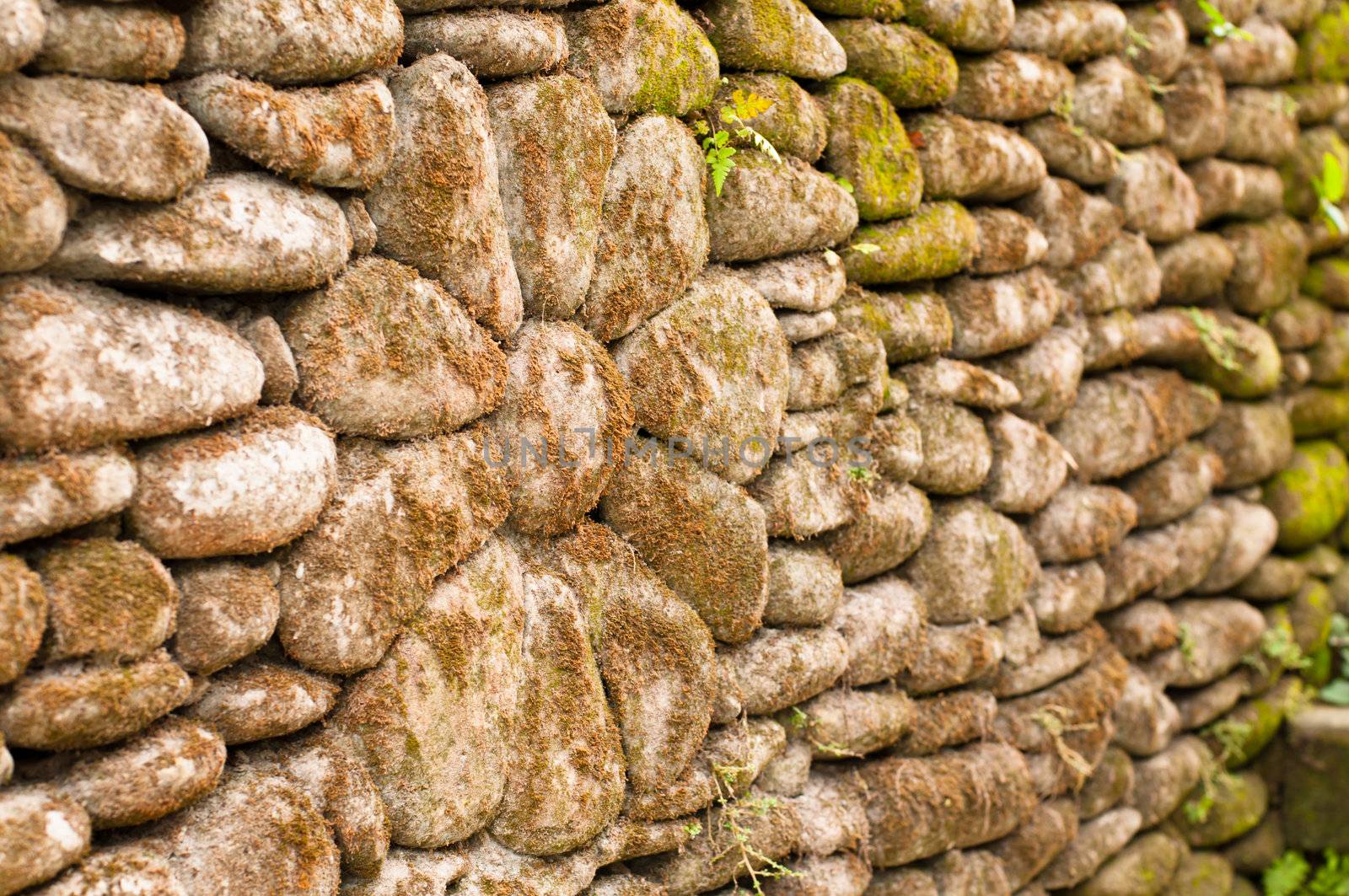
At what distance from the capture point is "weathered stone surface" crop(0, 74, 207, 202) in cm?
159

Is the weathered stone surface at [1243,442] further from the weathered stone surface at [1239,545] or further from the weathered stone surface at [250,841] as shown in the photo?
the weathered stone surface at [250,841]

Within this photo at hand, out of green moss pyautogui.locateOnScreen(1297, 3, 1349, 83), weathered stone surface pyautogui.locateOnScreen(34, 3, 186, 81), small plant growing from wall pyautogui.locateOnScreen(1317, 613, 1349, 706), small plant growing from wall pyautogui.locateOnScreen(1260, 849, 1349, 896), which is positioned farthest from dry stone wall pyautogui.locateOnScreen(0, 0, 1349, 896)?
small plant growing from wall pyautogui.locateOnScreen(1317, 613, 1349, 706)

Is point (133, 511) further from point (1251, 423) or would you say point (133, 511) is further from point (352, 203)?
point (1251, 423)

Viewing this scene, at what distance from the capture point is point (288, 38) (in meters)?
1.89

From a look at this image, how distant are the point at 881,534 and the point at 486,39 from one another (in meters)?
1.65

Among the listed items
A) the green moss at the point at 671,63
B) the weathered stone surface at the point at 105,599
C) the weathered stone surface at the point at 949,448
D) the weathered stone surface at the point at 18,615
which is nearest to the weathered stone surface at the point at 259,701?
the weathered stone surface at the point at 105,599

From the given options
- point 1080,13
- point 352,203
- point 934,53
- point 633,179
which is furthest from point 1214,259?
point 352,203

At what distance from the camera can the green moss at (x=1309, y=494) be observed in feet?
16.2

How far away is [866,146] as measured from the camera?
3170 mm

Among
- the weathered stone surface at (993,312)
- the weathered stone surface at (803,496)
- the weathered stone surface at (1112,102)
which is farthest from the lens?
the weathered stone surface at (1112,102)

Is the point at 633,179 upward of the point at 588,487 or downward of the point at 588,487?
upward

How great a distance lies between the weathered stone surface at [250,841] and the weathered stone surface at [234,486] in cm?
39

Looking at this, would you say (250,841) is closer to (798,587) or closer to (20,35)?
(20,35)

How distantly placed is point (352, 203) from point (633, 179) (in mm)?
682
